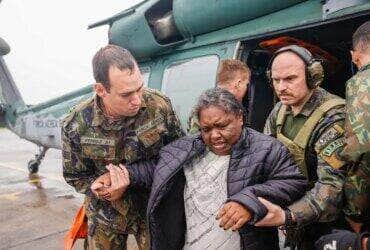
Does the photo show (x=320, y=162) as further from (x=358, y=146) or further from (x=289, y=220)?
(x=289, y=220)

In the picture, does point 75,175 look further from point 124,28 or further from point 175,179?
point 124,28

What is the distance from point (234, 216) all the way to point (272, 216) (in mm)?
199

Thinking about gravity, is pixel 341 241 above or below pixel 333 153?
below

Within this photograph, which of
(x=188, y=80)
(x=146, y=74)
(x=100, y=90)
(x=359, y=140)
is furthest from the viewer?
(x=146, y=74)

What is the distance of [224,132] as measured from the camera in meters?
2.03

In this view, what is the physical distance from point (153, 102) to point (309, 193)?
119cm

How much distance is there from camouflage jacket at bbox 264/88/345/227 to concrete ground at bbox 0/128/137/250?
302 cm

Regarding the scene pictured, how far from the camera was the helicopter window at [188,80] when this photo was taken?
4465 millimetres

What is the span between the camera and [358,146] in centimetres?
194

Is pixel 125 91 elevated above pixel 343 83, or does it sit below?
above

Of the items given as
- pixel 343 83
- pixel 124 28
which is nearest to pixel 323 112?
pixel 343 83

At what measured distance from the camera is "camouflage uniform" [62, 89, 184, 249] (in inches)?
103

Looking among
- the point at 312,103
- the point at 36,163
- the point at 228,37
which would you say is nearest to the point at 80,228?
the point at 312,103

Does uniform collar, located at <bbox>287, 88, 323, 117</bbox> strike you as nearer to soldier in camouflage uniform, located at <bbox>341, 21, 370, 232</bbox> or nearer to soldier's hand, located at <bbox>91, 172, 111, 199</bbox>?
soldier in camouflage uniform, located at <bbox>341, 21, 370, 232</bbox>
